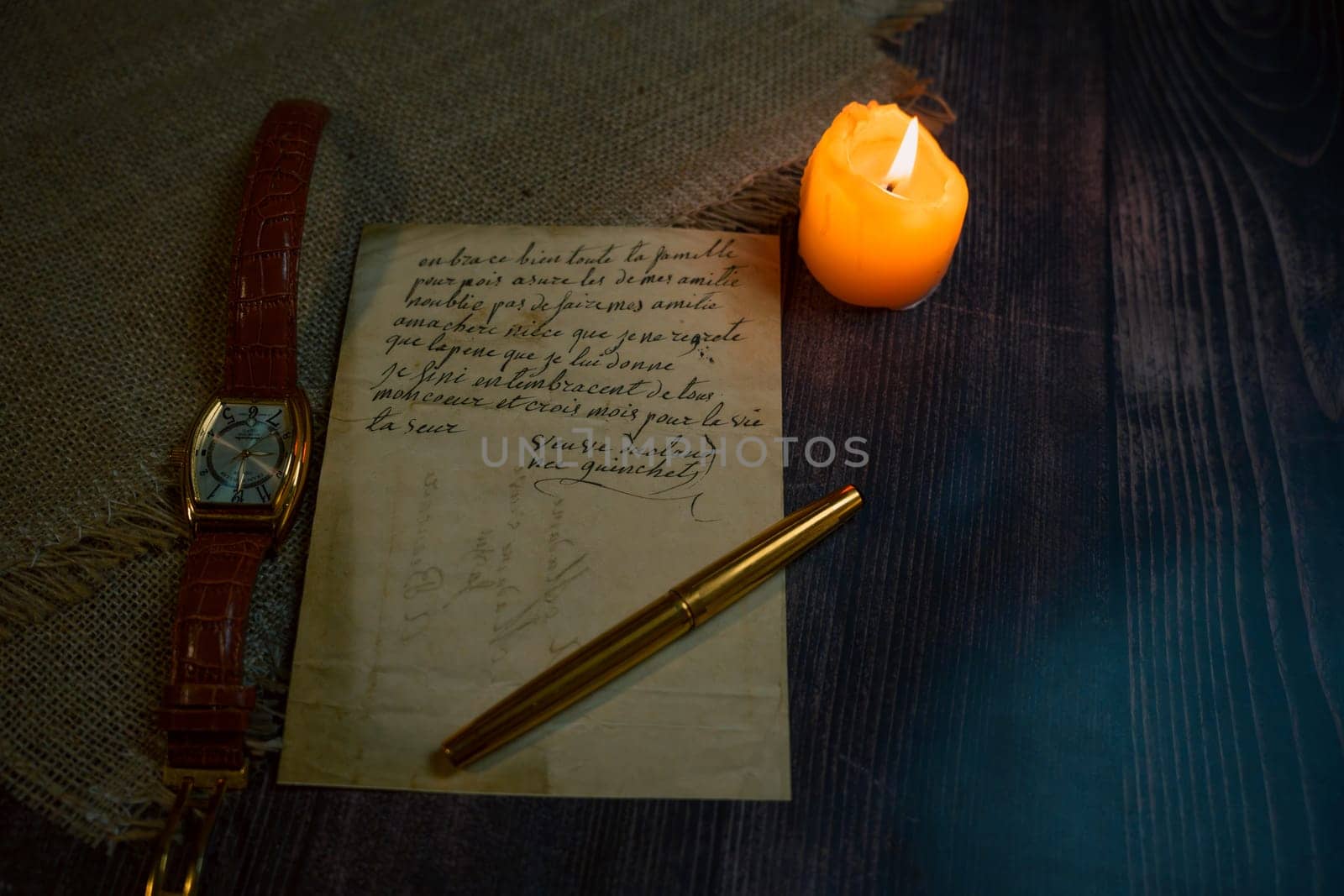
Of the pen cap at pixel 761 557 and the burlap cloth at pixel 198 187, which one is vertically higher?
the burlap cloth at pixel 198 187

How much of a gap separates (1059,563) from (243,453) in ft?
1.40

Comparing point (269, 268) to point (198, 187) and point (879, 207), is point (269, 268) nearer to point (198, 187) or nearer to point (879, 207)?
point (198, 187)

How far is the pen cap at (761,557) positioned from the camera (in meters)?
0.44

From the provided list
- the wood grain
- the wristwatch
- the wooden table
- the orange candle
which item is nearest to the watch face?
the wristwatch

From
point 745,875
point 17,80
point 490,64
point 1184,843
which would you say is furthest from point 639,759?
point 17,80

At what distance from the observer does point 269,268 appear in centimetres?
→ 50

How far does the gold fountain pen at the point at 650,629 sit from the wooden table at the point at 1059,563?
2cm

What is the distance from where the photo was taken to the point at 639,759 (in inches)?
16.6

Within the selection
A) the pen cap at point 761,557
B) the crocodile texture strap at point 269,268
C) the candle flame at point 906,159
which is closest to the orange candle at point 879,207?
the candle flame at point 906,159

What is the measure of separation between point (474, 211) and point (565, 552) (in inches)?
9.0

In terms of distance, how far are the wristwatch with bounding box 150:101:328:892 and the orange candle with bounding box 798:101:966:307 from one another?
0.29 metres

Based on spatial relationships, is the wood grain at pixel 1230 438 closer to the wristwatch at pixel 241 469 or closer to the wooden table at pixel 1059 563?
the wooden table at pixel 1059 563

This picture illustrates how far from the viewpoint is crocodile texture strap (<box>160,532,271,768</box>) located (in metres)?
0.42

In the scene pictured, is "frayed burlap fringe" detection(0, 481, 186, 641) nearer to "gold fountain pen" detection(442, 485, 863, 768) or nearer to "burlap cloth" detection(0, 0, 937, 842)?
"burlap cloth" detection(0, 0, 937, 842)
